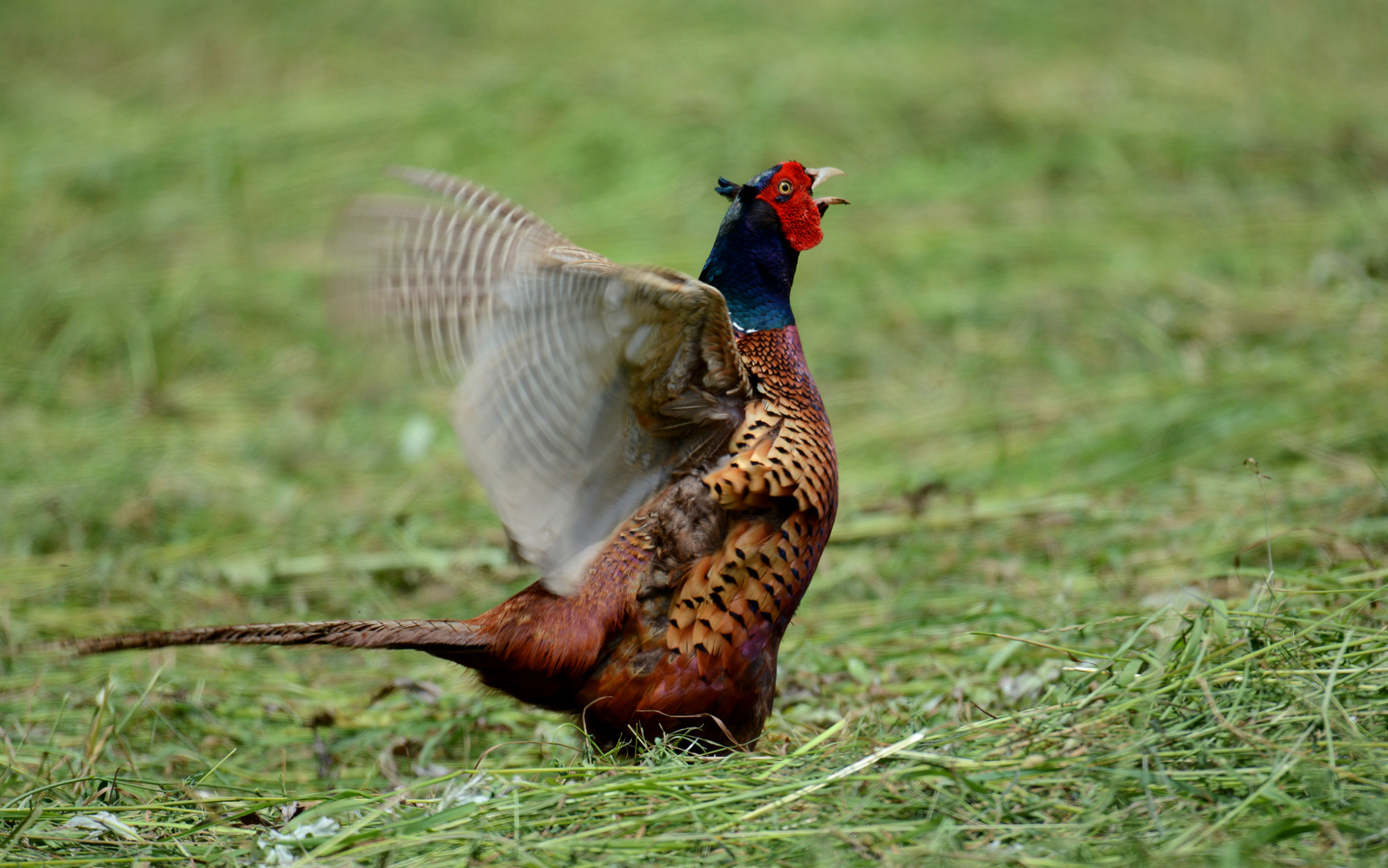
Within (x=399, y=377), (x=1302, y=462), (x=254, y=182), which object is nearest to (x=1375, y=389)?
(x=1302, y=462)

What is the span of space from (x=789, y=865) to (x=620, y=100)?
20.9 ft

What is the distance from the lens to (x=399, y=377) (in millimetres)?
5289

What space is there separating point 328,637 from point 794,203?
1.32 metres

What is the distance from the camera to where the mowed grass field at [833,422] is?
1930mm

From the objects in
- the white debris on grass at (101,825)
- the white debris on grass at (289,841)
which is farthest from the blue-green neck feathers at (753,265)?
the white debris on grass at (101,825)

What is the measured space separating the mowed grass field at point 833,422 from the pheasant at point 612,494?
0.19 m

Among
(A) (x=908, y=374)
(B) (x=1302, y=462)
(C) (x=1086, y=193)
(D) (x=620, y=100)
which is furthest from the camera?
(D) (x=620, y=100)

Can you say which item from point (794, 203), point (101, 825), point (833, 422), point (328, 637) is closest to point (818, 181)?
point (794, 203)

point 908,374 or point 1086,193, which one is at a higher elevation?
point 1086,193

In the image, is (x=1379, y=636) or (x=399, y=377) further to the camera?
(x=399, y=377)

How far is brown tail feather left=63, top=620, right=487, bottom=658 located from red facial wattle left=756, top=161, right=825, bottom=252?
1.08 meters

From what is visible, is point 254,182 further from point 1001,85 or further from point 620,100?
point 1001,85

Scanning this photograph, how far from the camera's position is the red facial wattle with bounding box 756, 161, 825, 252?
258cm

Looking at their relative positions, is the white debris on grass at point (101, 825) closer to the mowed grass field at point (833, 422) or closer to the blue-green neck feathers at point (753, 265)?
the mowed grass field at point (833, 422)
